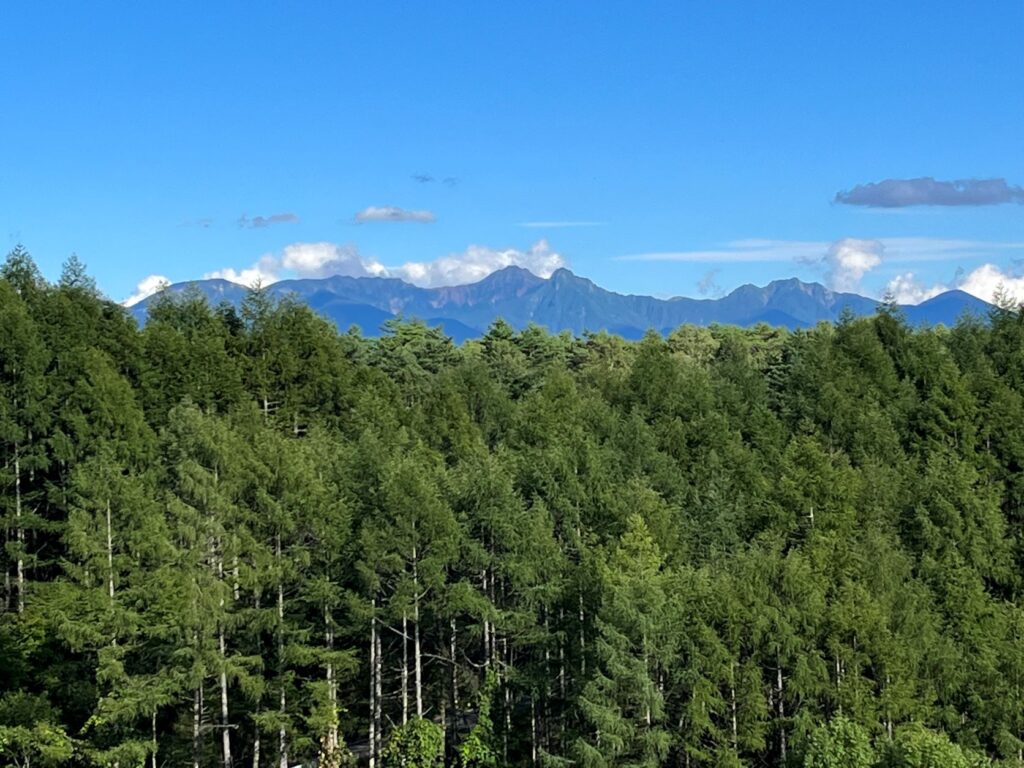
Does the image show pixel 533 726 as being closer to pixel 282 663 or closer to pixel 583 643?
pixel 583 643

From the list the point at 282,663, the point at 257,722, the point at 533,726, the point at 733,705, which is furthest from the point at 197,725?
the point at 733,705

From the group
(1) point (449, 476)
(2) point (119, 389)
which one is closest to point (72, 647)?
(1) point (449, 476)

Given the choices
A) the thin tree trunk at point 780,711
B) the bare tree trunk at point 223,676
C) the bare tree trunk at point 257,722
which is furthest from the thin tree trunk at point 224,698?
the thin tree trunk at point 780,711

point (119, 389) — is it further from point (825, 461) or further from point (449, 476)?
point (825, 461)

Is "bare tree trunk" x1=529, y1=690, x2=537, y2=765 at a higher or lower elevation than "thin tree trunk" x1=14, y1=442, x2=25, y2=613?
lower

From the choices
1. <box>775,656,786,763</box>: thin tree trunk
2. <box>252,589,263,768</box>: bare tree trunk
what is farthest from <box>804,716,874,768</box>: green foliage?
<box>252,589,263,768</box>: bare tree trunk

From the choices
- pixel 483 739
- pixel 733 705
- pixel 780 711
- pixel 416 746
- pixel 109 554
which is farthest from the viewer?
pixel 109 554

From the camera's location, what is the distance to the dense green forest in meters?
31.4

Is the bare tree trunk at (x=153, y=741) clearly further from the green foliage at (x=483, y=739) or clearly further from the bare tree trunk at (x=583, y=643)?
the bare tree trunk at (x=583, y=643)

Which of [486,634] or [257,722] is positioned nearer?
[257,722]

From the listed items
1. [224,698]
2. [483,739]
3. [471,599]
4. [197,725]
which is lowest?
[483,739]

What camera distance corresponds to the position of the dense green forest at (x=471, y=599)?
31.4 meters

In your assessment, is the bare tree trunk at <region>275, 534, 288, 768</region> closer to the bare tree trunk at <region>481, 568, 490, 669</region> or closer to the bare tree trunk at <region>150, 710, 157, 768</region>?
the bare tree trunk at <region>150, 710, 157, 768</region>

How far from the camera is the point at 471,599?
1383 inches
